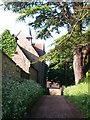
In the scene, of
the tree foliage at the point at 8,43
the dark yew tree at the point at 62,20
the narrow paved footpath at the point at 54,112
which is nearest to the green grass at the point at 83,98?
the narrow paved footpath at the point at 54,112

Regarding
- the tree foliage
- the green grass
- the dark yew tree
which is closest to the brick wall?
the dark yew tree

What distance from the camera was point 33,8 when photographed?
1178cm

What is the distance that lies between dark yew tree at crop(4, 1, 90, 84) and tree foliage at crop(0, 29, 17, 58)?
26.3 feet

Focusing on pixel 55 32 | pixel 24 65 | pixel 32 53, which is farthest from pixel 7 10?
pixel 32 53

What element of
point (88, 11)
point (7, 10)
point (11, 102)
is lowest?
point (11, 102)

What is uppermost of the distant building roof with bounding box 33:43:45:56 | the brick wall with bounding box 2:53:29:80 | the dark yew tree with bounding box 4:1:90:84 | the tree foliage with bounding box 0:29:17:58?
the distant building roof with bounding box 33:43:45:56

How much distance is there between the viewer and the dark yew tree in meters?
9.75

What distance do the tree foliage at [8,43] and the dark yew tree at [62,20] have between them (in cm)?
802

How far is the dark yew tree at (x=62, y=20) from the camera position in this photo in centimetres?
975

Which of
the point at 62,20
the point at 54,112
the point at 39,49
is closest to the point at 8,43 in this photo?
the point at 39,49

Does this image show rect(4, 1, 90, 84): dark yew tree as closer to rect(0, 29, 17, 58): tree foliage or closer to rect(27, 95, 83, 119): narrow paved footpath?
rect(27, 95, 83, 119): narrow paved footpath

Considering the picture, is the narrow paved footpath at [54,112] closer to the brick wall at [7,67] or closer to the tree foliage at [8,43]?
the brick wall at [7,67]

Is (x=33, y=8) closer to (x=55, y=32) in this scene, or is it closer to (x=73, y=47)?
(x=73, y=47)

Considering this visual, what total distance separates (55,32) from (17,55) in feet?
35.1
